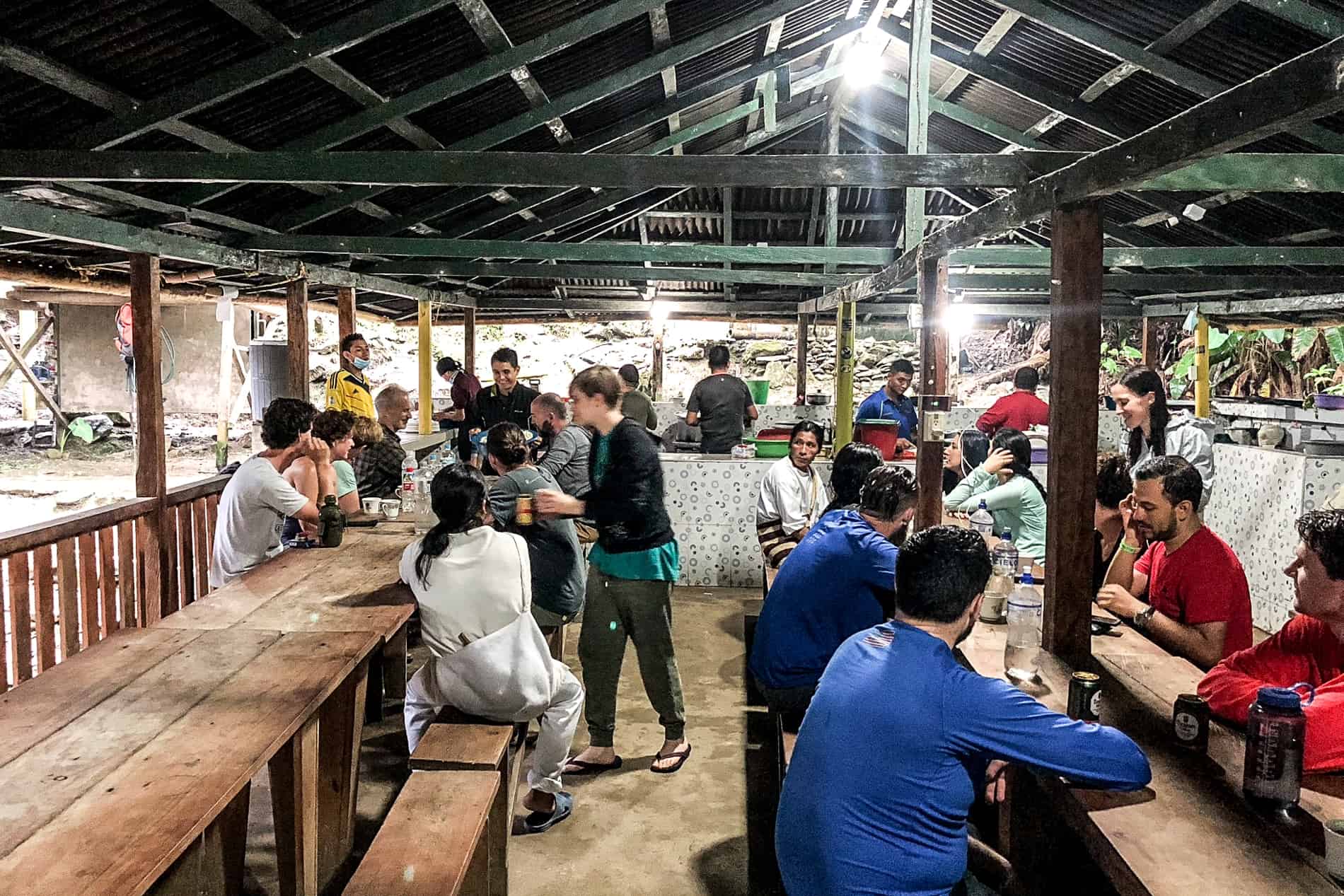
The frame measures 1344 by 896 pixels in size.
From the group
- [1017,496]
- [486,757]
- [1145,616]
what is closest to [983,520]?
[1017,496]

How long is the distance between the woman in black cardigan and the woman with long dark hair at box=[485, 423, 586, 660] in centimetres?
19

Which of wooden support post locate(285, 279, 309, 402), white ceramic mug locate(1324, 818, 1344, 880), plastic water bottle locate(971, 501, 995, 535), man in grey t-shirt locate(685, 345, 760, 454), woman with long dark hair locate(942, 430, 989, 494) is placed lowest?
white ceramic mug locate(1324, 818, 1344, 880)

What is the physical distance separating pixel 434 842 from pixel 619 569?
1.99m

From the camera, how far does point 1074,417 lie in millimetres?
3414

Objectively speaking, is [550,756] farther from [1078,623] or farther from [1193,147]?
[1193,147]

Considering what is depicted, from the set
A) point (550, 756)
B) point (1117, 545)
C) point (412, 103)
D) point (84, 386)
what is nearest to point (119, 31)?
point (412, 103)

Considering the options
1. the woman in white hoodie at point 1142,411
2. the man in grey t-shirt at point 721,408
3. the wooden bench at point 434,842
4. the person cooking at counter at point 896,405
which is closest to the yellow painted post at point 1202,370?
the person cooking at counter at point 896,405

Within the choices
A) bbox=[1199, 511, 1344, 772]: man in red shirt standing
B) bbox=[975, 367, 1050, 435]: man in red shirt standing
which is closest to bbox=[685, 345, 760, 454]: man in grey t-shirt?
bbox=[975, 367, 1050, 435]: man in red shirt standing

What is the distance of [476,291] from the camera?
14250mm

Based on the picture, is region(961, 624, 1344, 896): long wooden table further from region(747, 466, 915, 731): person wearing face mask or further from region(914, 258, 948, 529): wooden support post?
region(914, 258, 948, 529): wooden support post

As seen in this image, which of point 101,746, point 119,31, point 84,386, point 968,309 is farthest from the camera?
point 84,386

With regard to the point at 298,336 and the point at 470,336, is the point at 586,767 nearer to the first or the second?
the point at 298,336

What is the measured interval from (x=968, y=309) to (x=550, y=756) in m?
11.7

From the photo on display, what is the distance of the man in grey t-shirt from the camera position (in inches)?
362
